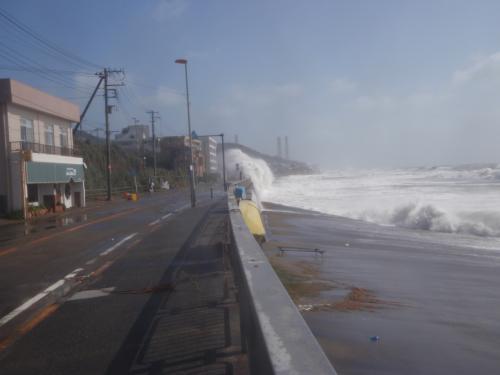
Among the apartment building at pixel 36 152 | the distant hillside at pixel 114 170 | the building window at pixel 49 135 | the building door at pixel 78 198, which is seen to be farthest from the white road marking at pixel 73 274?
the distant hillside at pixel 114 170

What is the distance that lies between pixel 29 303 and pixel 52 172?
24136 millimetres

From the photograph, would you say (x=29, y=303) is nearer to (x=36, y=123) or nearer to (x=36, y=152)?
(x=36, y=152)

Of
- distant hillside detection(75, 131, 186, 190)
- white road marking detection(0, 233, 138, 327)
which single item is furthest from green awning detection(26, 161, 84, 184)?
white road marking detection(0, 233, 138, 327)

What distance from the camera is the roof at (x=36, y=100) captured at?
2542cm

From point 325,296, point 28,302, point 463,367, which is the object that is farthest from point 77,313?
point 463,367

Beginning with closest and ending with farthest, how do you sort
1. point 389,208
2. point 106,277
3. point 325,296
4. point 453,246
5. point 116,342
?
point 116,342 < point 325,296 < point 106,277 < point 453,246 < point 389,208

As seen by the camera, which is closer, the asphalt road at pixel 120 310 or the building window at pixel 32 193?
the asphalt road at pixel 120 310

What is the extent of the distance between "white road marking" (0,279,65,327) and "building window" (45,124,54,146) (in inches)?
971

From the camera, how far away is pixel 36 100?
93.5 feet

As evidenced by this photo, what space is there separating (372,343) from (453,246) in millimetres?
11149

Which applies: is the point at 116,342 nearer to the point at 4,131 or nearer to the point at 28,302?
the point at 28,302

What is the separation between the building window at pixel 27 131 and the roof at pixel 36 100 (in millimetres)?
840

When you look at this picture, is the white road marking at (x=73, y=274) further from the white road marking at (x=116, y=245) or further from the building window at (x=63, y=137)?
the building window at (x=63, y=137)

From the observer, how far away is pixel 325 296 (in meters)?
7.82
